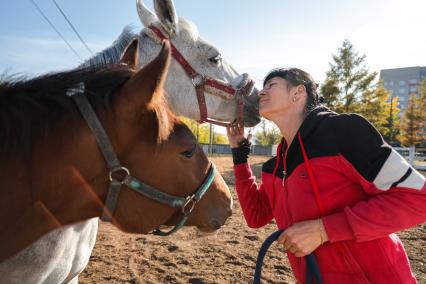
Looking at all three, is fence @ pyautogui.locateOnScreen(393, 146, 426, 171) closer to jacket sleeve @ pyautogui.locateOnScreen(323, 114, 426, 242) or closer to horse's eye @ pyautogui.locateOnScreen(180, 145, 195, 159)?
jacket sleeve @ pyautogui.locateOnScreen(323, 114, 426, 242)

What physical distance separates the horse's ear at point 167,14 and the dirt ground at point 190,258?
306 cm

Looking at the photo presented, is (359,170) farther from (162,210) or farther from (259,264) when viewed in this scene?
(162,210)

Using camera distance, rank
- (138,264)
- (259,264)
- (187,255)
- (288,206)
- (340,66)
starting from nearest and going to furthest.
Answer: (259,264) < (288,206) < (138,264) < (187,255) < (340,66)

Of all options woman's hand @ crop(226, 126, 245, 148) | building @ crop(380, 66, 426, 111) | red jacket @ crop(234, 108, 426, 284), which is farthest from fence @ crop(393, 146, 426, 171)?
building @ crop(380, 66, 426, 111)

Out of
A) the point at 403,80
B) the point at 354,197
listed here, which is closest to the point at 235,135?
the point at 354,197

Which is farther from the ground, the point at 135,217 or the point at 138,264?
the point at 135,217

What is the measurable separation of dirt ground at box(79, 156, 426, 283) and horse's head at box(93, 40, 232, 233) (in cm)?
267

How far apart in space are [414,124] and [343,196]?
120 ft

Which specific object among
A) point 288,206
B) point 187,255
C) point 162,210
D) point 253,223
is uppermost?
point 162,210

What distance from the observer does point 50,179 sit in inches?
55.6

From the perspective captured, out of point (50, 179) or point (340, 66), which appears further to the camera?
point (340, 66)

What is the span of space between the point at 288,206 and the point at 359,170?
0.48m

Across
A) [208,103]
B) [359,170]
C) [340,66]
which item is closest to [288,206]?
[359,170]

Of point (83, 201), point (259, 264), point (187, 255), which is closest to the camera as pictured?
point (83, 201)
